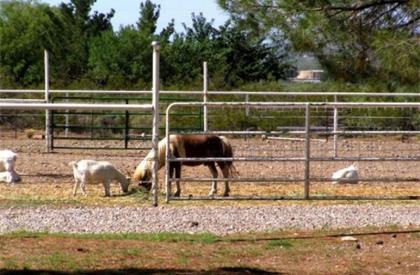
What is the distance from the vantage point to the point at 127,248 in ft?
36.1

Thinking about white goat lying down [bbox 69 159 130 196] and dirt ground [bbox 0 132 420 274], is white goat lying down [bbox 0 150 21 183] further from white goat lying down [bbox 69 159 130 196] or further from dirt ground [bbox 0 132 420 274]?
white goat lying down [bbox 69 159 130 196]

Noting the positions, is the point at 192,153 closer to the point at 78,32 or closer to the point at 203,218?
the point at 203,218

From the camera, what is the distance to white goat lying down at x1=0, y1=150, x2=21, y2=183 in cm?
1758

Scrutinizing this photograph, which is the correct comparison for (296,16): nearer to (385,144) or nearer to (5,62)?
(385,144)

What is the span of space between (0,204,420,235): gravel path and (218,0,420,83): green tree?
1.98m

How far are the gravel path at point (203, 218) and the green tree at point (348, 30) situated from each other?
1.98 metres

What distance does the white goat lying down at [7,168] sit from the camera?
1758cm

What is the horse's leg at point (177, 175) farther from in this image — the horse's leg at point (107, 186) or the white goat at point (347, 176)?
the white goat at point (347, 176)

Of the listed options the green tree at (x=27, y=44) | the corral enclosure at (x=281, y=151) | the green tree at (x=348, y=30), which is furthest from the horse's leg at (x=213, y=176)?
the green tree at (x=27, y=44)

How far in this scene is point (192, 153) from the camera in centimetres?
1669

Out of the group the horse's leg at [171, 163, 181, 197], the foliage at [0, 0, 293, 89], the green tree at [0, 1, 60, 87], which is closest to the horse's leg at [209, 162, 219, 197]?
the horse's leg at [171, 163, 181, 197]

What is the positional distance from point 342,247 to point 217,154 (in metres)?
5.66

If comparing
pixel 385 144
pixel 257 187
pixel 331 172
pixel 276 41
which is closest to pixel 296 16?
pixel 276 41

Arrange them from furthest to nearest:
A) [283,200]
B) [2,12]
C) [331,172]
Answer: [2,12] → [331,172] → [283,200]
